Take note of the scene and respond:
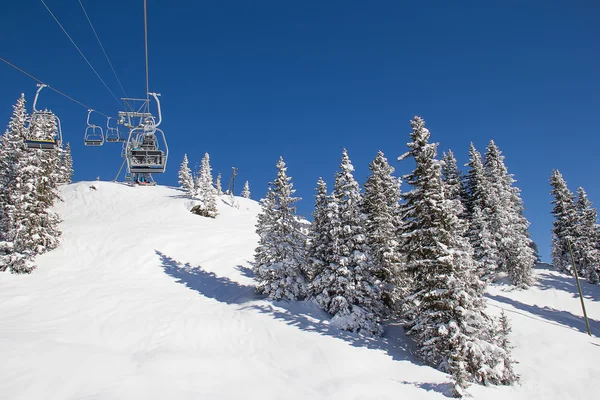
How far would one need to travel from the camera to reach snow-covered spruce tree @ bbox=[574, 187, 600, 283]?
41.3 meters

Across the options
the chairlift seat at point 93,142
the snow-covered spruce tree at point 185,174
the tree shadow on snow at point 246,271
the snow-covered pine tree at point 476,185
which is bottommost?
the tree shadow on snow at point 246,271

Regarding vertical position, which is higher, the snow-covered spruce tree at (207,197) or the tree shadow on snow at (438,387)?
the snow-covered spruce tree at (207,197)

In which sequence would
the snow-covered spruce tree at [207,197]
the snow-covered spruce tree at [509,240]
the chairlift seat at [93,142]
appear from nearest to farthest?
the chairlift seat at [93,142] → the snow-covered spruce tree at [509,240] → the snow-covered spruce tree at [207,197]

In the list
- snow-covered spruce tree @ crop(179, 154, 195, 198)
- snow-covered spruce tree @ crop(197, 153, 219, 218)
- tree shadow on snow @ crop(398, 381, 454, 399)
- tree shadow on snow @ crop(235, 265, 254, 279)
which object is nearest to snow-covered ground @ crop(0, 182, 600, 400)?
tree shadow on snow @ crop(398, 381, 454, 399)

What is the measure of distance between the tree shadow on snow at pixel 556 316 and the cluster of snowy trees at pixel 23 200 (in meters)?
43.8

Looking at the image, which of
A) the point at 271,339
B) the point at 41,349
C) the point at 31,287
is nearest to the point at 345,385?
the point at 271,339

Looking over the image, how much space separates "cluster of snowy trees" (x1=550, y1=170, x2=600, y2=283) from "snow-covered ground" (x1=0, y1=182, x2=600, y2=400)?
2.77m

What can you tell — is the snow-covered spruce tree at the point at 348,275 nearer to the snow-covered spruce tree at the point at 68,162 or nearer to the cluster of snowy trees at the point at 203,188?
the cluster of snowy trees at the point at 203,188

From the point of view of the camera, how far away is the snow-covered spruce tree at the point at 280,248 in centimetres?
2817

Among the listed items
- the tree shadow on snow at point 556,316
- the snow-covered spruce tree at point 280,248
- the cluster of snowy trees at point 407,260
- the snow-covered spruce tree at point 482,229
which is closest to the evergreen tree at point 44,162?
the snow-covered spruce tree at point 280,248

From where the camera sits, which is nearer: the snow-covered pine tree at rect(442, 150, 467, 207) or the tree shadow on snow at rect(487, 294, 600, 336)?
the tree shadow on snow at rect(487, 294, 600, 336)

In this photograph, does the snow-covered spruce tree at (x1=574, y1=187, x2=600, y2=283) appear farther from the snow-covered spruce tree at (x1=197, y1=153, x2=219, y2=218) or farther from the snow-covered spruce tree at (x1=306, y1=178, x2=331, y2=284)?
the snow-covered spruce tree at (x1=197, y1=153, x2=219, y2=218)

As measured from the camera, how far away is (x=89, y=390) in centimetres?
1264

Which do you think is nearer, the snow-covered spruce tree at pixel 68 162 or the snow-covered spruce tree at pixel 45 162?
the snow-covered spruce tree at pixel 45 162
